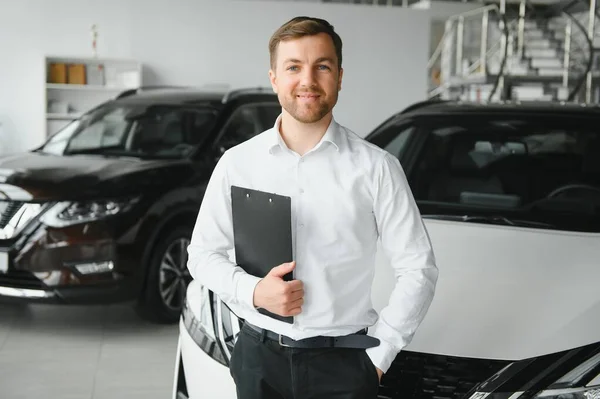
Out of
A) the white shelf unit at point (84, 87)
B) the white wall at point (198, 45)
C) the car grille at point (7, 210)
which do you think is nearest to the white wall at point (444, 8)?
the white wall at point (198, 45)

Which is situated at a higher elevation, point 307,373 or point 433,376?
point 307,373

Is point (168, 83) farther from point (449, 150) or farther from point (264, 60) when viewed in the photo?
point (449, 150)

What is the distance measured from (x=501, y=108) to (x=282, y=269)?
7.39 ft

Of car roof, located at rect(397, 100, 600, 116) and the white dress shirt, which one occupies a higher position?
car roof, located at rect(397, 100, 600, 116)

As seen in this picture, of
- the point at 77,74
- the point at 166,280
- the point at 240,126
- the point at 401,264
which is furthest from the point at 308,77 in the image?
the point at 77,74

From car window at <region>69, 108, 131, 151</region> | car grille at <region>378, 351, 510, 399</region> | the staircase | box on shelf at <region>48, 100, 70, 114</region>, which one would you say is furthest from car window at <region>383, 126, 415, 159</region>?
box on shelf at <region>48, 100, 70, 114</region>

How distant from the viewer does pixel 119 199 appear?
468 cm

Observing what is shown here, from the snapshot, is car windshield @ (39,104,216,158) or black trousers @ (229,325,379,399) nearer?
black trousers @ (229,325,379,399)

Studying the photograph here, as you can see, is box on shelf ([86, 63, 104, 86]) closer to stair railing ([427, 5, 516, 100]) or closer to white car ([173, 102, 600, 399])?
stair railing ([427, 5, 516, 100])

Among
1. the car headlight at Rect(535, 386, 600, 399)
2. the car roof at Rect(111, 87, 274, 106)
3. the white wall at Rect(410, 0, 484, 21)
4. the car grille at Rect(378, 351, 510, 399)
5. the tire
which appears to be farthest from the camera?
the white wall at Rect(410, 0, 484, 21)

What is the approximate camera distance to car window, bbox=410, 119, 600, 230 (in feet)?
10.8

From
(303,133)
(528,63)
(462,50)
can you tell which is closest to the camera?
(303,133)

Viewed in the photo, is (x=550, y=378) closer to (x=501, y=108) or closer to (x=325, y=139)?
(x=325, y=139)

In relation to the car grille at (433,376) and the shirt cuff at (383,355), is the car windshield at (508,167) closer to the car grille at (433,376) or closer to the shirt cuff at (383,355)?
the car grille at (433,376)
